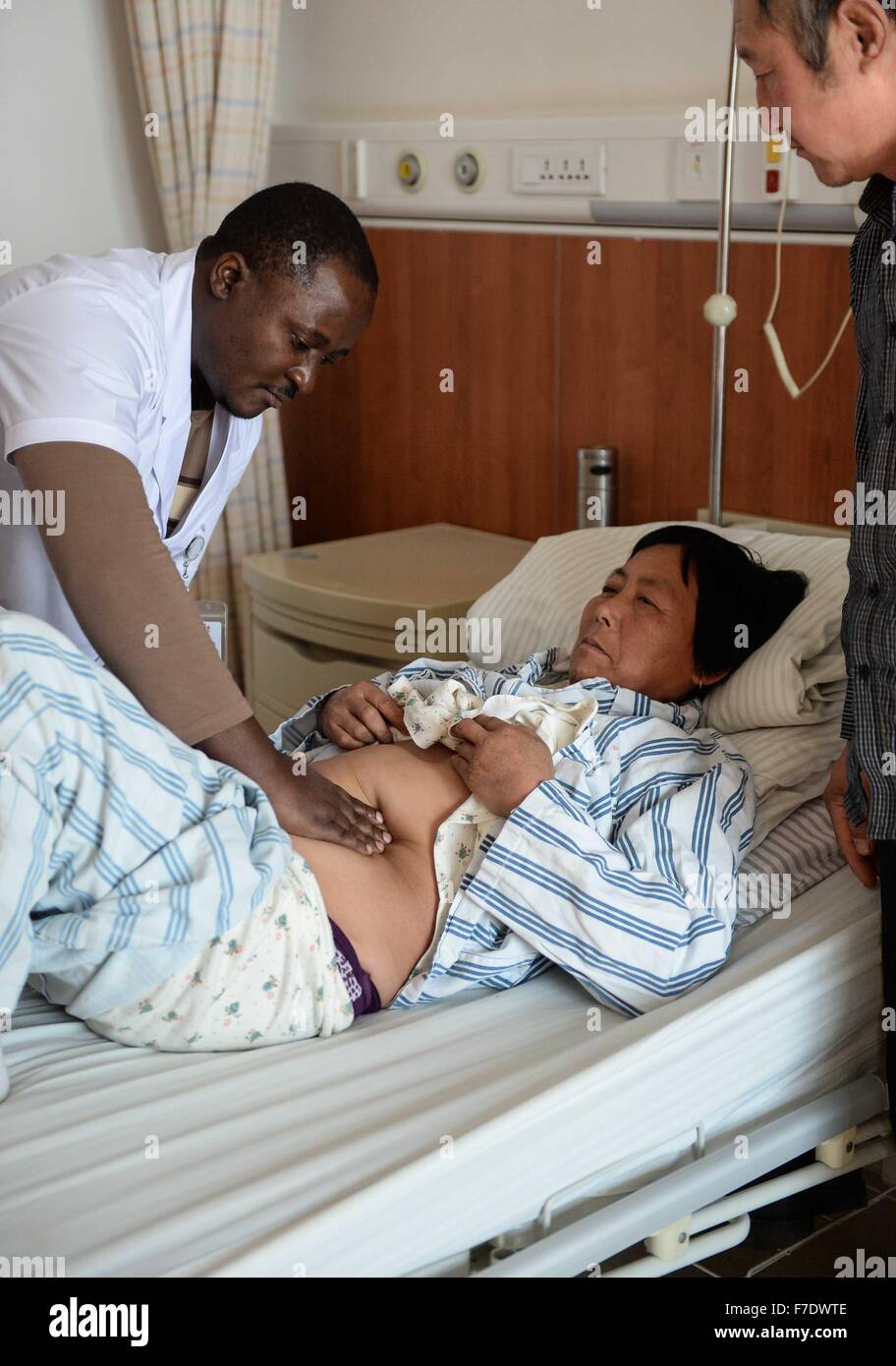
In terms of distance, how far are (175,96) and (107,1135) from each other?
278 cm

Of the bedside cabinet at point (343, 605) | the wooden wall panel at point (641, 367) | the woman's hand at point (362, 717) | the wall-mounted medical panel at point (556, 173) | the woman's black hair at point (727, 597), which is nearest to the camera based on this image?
the woman's hand at point (362, 717)

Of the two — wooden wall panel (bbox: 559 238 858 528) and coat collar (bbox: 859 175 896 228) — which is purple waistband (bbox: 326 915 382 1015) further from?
wooden wall panel (bbox: 559 238 858 528)

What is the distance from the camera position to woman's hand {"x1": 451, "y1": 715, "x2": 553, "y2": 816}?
5.54 feet

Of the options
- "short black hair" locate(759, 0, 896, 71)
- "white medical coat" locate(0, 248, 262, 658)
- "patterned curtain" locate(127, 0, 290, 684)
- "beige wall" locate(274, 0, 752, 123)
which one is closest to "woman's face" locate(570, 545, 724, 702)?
"white medical coat" locate(0, 248, 262, 658)

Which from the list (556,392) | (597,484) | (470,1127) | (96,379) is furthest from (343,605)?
(470,1127)

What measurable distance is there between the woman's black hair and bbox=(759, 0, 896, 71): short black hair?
852mm

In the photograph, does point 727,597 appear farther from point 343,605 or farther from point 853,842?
point 343,605

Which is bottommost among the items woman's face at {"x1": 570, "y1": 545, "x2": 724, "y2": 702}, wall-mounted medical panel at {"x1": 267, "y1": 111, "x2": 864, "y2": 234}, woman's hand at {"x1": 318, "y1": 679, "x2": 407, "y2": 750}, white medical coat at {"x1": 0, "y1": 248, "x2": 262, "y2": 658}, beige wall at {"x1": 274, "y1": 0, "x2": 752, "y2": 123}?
woman's hand at {"x1": 318, "y1": 679, "x2": 407, "y2": 750}

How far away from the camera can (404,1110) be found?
1.41 metres

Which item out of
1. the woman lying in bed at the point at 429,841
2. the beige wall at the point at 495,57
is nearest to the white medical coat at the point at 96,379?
the woman lying in bed at the point at 429,841

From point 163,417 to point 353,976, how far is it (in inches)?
28.4

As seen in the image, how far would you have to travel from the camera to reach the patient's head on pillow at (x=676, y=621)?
2.02 meters

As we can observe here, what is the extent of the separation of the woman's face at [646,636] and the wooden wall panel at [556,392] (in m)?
0.74

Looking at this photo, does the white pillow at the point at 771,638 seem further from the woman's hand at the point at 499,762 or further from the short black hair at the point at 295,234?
the short black hair at the point at 295,234
